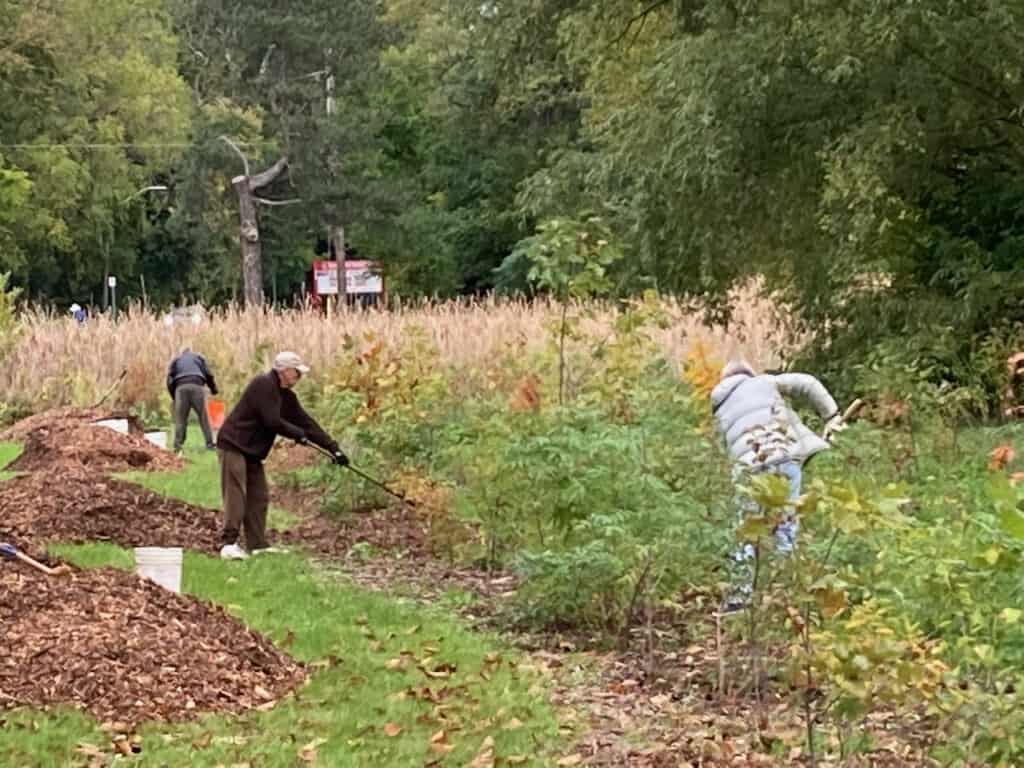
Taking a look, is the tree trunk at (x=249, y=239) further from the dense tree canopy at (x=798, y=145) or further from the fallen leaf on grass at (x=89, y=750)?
the fallen leaf on grass at (x=89, y=750)

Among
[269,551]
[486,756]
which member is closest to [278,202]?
[269,551]

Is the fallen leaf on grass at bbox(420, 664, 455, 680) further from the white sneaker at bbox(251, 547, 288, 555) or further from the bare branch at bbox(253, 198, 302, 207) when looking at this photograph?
the bare branch at bbox(253, 198, 302, 207)

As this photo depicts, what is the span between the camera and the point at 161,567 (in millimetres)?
8930

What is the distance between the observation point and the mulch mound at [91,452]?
56.3 ft

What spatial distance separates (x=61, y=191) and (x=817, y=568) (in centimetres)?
4875

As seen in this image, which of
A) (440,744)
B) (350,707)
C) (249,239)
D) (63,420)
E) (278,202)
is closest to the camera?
(440,744)

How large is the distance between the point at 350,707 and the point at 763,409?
3003 millimetres

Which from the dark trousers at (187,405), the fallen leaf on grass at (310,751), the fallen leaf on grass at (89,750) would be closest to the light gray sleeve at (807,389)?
the fallen leaf on grass at (310,751)

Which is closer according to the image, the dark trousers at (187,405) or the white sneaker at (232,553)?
the white sneaker at (232,553)

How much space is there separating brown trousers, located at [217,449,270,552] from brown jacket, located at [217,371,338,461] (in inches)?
3.1

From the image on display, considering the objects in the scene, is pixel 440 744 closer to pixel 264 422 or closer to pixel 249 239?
pixel 264 422

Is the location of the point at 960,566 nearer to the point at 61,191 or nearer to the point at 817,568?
the point at 817,568

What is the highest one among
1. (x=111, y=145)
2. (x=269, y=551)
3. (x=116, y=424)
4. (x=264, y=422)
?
(x=111, y=145)

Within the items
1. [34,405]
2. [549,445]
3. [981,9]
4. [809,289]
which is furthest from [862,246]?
[34,405]
